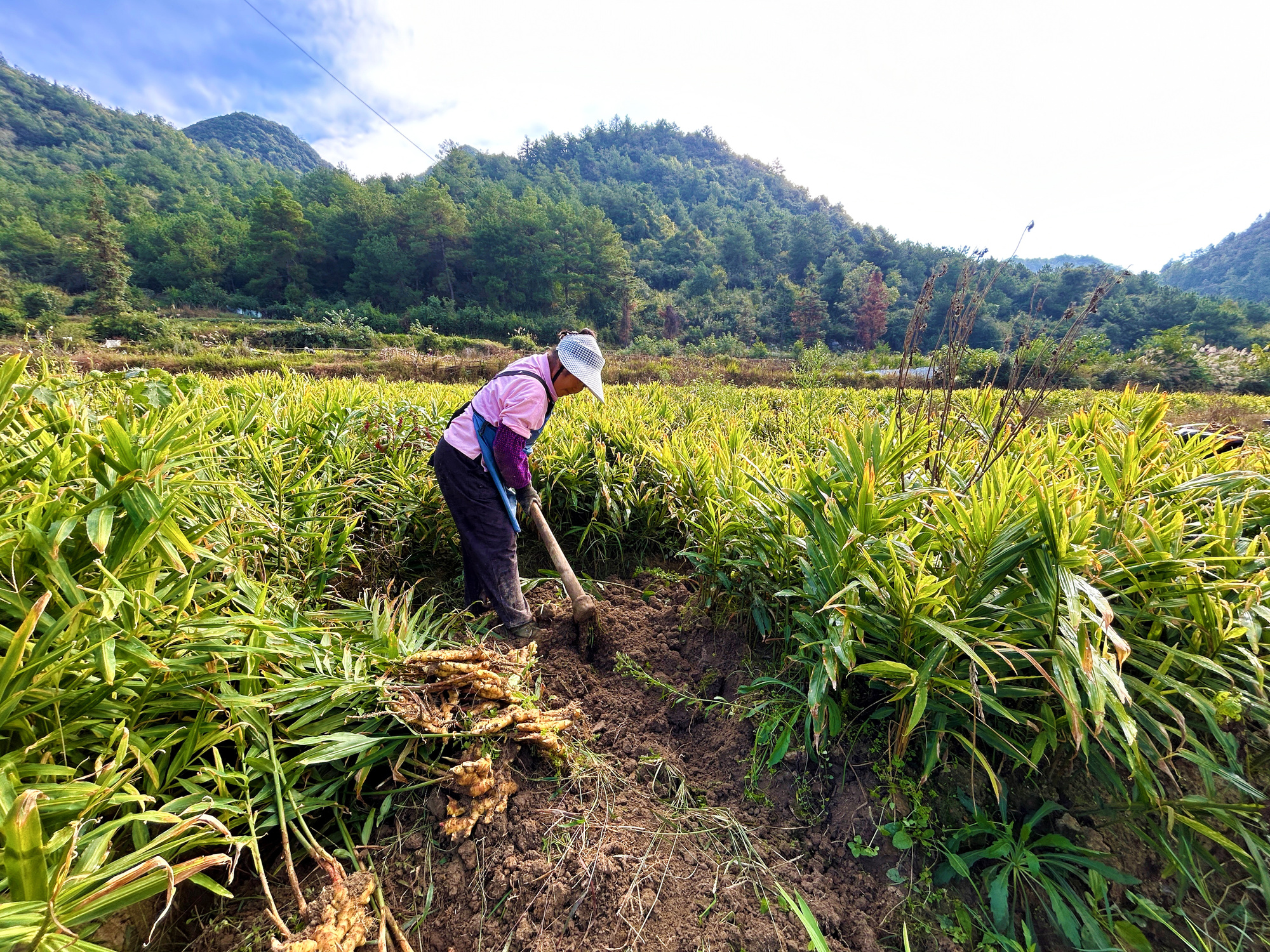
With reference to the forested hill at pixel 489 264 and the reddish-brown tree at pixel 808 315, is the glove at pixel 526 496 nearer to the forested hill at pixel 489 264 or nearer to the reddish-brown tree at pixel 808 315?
the forested hill at pixel 489 264

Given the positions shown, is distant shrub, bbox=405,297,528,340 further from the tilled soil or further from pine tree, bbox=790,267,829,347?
the tilled soil

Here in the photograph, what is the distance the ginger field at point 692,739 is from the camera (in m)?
1.08

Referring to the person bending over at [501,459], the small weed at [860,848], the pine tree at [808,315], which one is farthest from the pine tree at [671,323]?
the small weed at [860,848]

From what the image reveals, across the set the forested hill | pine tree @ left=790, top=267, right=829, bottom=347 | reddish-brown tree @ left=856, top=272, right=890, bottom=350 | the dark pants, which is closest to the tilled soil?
the dark pants

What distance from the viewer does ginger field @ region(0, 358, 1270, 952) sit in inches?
42.7

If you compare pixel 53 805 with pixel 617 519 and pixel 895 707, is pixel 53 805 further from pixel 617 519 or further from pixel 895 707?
pixel 617 519

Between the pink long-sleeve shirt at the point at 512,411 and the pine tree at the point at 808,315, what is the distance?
136 feet

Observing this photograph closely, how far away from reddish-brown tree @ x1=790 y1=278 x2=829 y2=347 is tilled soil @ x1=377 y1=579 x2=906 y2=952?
42.7 m

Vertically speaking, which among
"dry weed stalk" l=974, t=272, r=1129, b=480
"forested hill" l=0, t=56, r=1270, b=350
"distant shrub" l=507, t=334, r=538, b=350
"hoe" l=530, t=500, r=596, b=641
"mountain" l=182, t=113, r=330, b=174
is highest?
"mountain" l=182, t=113, r=330, b=174

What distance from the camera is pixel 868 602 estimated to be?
5.03 ft

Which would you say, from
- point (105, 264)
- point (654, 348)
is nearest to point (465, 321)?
point (654, 348)

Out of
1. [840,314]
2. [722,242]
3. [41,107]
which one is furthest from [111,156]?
[840,314]

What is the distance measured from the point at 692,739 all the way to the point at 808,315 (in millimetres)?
44292

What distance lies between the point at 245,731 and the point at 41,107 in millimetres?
121595
